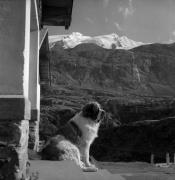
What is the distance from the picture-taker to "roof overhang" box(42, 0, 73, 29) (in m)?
7.07

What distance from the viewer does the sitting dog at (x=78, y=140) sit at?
5707mm

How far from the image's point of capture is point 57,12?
771 centimetres

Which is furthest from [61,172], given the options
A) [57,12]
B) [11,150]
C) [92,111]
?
[57,12]

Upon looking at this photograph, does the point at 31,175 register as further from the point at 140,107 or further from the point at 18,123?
the point at 140,107

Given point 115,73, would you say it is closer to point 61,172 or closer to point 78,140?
point 78,140

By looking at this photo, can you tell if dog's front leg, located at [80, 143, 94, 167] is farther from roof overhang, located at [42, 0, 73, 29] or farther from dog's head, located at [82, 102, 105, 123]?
roof overhang, located at [42, 0, 73, 29]

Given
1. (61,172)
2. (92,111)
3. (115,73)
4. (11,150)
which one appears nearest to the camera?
(11,150)

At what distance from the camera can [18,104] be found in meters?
3.31

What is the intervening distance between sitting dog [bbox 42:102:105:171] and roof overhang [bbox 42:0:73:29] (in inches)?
86.5

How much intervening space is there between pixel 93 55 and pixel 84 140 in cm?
10899

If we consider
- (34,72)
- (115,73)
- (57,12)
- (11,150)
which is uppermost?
(115,73)

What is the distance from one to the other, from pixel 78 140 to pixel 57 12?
3.15 meters

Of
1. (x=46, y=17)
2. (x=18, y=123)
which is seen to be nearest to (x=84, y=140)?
(x=18, y=123)

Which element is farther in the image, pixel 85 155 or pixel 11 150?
pixel 85 155
